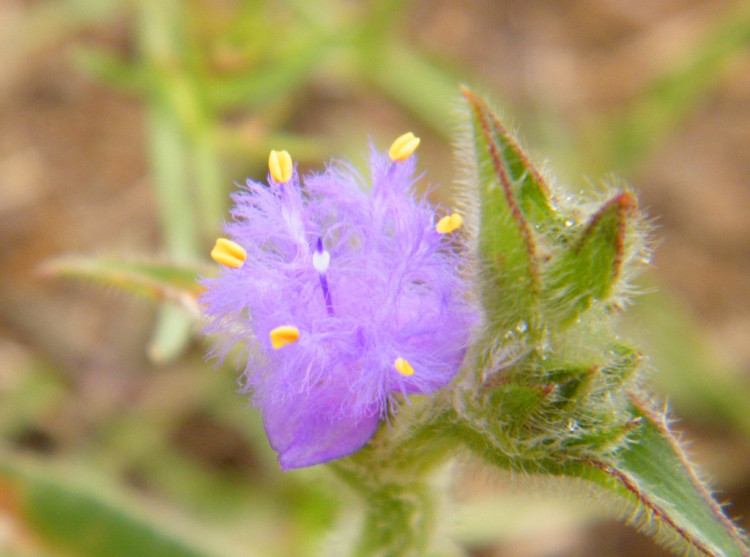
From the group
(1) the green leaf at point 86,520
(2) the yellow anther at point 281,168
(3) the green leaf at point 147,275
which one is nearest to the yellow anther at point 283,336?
(2) the yellow anther at point 281,168

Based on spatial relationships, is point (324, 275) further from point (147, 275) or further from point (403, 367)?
point (147, 275)

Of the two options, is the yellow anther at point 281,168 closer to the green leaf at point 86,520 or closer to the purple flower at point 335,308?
the purple flower at point 335,308

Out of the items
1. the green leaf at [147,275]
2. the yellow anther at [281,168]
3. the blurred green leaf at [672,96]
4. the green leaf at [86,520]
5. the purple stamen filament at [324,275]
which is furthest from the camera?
the blurred green leaf at [672,96]

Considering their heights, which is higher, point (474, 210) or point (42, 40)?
point (42, 40)

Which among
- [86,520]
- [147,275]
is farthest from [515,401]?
[86,520]

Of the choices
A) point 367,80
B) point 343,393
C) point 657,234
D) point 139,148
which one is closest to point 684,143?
point 657,234

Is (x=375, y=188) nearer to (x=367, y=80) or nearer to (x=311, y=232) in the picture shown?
(x=311, y=232)

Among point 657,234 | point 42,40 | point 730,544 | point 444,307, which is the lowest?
point 730,544
